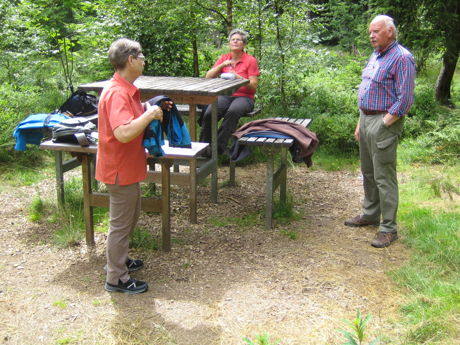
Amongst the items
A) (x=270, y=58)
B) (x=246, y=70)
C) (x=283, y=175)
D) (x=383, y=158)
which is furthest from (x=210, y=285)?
(x=270, y=58)

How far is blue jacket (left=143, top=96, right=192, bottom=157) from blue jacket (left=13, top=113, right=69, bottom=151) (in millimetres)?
1793

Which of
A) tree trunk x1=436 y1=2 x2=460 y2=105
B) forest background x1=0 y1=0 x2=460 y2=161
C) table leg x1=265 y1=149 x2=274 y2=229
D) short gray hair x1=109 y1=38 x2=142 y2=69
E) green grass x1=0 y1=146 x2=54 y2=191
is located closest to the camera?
short gray hair x1=109 y1=38 x2=142 y2=69

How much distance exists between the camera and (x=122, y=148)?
332cm

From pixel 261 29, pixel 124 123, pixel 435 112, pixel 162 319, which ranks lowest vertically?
pixel 162 319

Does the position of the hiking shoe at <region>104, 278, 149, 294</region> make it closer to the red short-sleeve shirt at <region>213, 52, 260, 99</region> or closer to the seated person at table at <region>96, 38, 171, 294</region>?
the seated person at table at <region>96, 38, 171, 294</region>

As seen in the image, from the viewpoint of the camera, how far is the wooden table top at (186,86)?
4.79 metres

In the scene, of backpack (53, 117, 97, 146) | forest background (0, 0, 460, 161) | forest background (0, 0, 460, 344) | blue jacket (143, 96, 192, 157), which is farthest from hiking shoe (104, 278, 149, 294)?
forest background (0, 0, 460, 161)

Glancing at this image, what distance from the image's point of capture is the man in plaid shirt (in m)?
4.13

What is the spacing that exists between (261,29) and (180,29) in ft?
4.41

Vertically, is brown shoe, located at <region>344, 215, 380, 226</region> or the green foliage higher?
the green foliage

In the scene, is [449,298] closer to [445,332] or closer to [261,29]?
[445,332]

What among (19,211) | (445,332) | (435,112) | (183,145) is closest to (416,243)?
(445,332)

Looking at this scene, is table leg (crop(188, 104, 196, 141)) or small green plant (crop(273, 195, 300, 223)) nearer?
small green plant (crop(273, 195, 300, 223))

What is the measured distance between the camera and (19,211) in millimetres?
5176
